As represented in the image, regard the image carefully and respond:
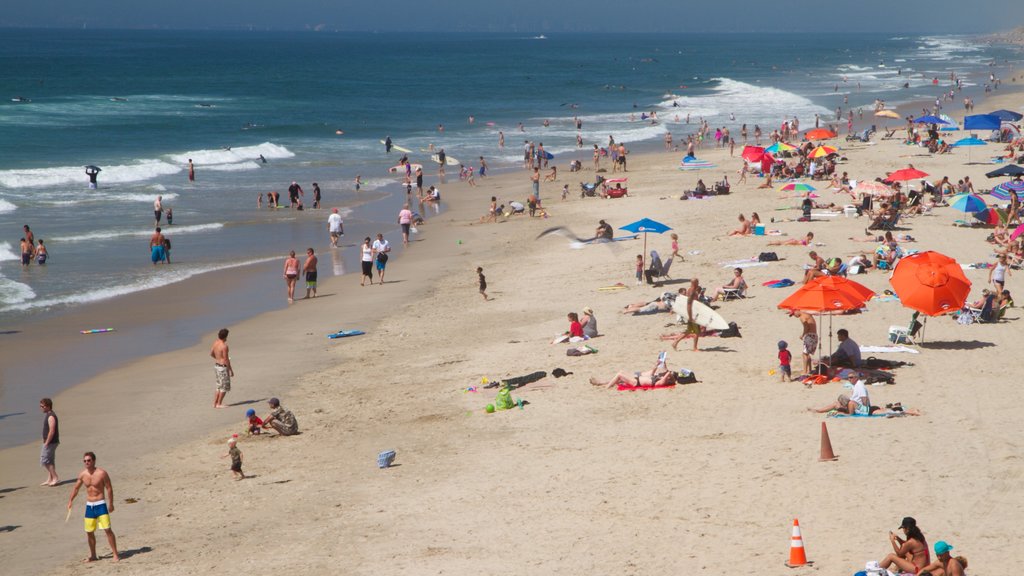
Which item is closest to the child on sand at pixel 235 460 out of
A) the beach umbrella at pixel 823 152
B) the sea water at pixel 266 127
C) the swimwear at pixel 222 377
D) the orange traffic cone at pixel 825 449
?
the swimwear at pixel 222 377

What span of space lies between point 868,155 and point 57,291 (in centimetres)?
2920

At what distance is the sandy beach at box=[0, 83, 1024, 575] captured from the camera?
35.5 feet

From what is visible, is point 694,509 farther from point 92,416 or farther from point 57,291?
point 57,291

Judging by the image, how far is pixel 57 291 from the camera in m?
24.7

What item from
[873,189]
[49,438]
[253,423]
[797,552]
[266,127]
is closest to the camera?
[797,552]

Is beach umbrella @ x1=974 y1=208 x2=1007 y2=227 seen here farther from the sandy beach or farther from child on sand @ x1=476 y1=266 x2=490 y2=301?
child on sand @ x1=476 y1=266 x2=490 y2=301

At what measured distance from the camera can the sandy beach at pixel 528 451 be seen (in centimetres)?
1082

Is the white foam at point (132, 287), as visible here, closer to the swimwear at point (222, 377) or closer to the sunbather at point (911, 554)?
the swimwear at point (222, 377)

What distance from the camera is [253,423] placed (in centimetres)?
1512

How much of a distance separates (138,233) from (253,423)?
18278 mm

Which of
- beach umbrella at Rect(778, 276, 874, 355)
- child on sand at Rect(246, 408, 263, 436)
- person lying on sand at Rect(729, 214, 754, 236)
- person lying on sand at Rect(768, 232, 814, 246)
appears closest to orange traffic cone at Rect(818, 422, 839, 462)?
beach umbrella at Rect(778, 276, 874, 355)

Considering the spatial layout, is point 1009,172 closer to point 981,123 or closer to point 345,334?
point 981,123

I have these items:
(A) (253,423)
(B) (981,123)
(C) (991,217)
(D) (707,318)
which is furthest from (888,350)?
(B) (981,123)

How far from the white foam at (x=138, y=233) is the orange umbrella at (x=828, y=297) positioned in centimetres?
2118
